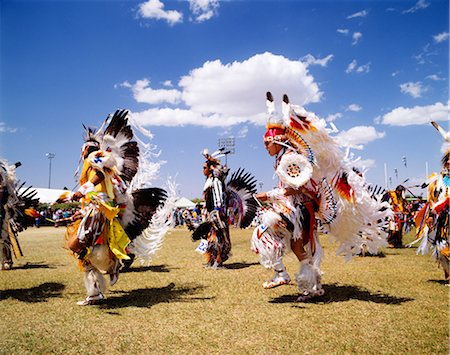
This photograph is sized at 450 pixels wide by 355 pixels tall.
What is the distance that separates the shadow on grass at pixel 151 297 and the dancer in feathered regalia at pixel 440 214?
11.6 feet

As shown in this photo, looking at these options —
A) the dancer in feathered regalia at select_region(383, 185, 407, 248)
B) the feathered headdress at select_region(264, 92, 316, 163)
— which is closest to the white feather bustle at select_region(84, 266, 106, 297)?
the feathered headdress at select_region(264, 92, 316, 163)

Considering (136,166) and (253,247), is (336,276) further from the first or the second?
(136,166)

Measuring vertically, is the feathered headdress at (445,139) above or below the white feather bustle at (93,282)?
above

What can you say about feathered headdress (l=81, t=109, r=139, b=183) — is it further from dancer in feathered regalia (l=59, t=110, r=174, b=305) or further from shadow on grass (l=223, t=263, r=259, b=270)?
shadow on grass (l=223, t=263, r=259, b=270)

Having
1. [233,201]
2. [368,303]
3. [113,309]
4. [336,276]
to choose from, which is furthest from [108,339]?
[233,201]

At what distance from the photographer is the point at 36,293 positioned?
18.7ft

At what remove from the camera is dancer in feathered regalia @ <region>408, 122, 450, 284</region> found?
5598mm

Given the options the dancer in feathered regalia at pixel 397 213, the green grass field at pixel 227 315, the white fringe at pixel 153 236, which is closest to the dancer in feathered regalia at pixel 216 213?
the green grass field at pixel 227 315

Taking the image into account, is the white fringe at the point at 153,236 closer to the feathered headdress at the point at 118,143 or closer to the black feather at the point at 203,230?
the feathered headdress at the point at 118,143

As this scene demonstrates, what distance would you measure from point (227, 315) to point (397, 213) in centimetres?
887

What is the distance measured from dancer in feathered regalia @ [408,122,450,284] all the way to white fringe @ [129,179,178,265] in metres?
3.98

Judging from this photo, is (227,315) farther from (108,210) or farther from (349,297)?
(108,210)

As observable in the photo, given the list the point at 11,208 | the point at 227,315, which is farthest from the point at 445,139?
the point at 11,208

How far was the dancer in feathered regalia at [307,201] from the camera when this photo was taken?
4.80 meters
